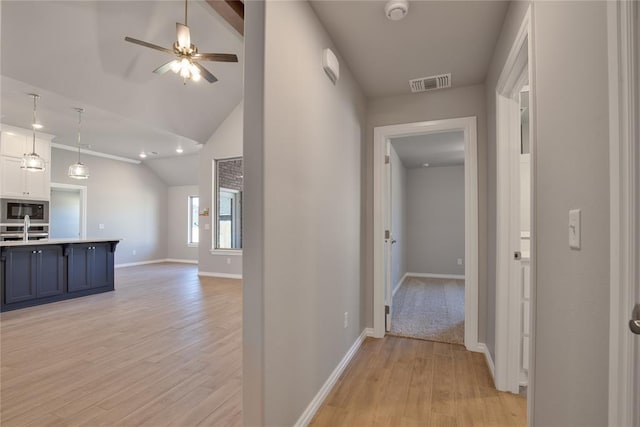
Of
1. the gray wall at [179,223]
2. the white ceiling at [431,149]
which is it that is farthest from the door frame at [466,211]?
the gray wall at [179,223]

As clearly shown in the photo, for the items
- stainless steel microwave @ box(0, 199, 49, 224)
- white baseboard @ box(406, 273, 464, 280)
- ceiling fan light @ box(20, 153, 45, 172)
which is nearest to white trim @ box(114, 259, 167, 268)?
stainless steel microwave @ box(0, 199, 49, 224)

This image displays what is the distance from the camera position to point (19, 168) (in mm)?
5719

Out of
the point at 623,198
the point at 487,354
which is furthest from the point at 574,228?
the point at 487,354

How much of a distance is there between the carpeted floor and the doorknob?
8.61ft

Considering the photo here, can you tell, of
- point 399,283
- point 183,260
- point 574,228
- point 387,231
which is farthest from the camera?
point 183,260

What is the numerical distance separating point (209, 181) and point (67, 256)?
2.84 meters

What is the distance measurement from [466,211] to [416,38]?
156 centimetres

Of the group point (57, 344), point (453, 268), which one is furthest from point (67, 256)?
point (453, 268)

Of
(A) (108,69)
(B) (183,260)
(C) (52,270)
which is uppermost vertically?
(A) (108,69)

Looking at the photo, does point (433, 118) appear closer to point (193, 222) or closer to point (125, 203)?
point (193, 222)

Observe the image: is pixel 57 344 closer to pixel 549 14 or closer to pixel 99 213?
pixel 549 14

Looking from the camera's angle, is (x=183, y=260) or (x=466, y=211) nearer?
(x=466, y=211)

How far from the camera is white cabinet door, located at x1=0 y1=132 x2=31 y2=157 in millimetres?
5552

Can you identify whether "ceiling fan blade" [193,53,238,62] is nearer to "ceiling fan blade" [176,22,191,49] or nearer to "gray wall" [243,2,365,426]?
"ceiling fan blade" [176,22,191,49]
